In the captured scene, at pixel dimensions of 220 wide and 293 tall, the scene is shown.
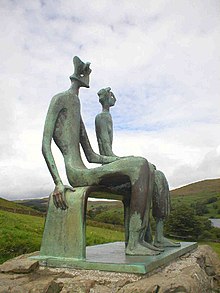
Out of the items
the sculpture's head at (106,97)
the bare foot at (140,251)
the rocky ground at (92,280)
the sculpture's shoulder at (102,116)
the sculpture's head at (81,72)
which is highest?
the sculpture's head at (81,72)

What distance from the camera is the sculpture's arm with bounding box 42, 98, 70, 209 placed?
3961mm

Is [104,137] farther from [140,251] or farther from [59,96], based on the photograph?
[140,251]

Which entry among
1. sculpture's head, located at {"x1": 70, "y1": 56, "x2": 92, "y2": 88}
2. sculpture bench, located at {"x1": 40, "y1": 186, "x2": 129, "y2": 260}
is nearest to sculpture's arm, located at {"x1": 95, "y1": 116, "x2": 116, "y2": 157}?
sculpture's head, located at {"x1": 70, "y1": 56, "x2": 92, "y2": 88}

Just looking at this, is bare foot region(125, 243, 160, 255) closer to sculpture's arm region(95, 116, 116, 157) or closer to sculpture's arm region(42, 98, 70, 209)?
sculpture's arm region(42, 98, 70, 209)

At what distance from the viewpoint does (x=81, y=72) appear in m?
4.62

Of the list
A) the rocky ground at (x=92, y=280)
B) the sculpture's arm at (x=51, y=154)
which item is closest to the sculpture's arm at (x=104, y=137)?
the sculpture's arm at (x=51, y=154)

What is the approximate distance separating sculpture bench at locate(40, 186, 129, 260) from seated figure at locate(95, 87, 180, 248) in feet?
3.05

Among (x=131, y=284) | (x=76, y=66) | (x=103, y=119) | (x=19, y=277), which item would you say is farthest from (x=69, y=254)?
(x=76, y=66)

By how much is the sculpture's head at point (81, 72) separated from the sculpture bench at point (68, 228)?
4.65 feet

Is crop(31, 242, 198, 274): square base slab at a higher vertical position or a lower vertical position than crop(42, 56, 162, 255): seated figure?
lower

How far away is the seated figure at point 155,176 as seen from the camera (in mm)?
4641

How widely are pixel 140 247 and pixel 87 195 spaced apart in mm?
799

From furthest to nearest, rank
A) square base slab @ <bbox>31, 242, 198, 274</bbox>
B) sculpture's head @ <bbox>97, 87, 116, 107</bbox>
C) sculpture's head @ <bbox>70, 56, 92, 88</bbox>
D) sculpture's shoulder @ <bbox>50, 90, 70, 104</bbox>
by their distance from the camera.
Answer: sculpture's head @ <bbox>97, 87, 116, 107</bbox>
sculpture's head @ <bbox>70, 56, 92, 88</bbox>
sculpture's shoulder @ <bbox>50, 90, 70, 104</bbox>
square base slab @ <bbox>31, 242, 198, 274</bbox>

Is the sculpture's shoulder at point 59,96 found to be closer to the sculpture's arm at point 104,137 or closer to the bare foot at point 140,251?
the sculpture's arm at point 104,137
